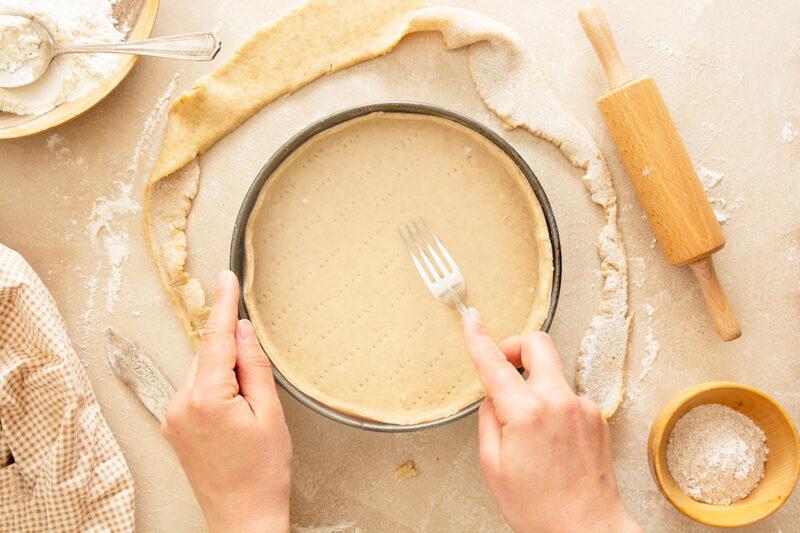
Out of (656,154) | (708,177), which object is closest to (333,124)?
(656,154)

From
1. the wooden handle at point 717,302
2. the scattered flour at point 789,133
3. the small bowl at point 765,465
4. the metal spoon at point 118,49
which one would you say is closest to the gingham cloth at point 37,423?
the metal spoon at point 118,49

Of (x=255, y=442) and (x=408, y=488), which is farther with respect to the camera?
(x=408, y=488)

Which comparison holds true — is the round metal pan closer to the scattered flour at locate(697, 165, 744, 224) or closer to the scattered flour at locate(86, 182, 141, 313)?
the scattered flour at locate(86, 182, 141, 313)

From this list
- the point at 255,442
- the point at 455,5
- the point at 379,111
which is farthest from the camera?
the point at 455,5

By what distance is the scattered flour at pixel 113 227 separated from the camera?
147cm

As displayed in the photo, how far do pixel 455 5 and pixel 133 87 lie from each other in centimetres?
73

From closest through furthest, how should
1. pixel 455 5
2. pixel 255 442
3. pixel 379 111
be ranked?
pixel 255 442 < pixel 379 111 < pixel 455 5

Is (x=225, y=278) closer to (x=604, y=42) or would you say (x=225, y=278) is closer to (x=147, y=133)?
(x=147, y=133)

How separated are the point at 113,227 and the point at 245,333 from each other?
446 mm

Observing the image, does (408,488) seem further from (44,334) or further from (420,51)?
(420,51)

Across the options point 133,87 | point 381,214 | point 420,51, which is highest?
point 133,87

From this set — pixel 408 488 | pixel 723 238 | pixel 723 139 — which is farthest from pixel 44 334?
pixel 723 139

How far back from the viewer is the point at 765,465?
1429 millimetres

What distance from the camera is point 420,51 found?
146 cm
